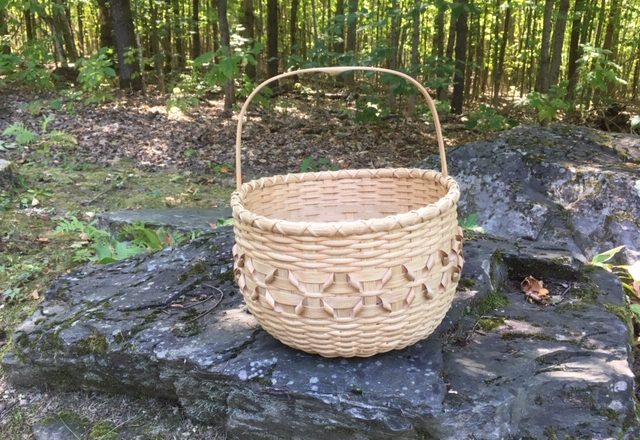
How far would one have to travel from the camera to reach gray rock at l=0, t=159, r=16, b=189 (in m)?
4.94

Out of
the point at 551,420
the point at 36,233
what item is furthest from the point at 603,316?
the point at 36,233

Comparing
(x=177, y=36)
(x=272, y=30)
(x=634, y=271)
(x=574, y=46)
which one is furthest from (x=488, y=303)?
(x=177, y=36)

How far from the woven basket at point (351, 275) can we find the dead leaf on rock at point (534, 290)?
73cm

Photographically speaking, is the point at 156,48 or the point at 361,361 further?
the point at 156,48

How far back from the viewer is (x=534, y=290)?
7.86 feet

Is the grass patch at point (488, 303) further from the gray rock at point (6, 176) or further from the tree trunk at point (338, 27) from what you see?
the tree trunk at point (338, 27)

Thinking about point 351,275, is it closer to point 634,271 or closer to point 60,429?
point 60,429

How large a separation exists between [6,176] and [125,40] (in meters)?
4.76

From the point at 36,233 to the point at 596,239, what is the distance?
407 centimetres

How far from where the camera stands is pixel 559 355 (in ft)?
6.22

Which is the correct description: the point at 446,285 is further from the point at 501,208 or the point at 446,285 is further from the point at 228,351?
the point at 501,208

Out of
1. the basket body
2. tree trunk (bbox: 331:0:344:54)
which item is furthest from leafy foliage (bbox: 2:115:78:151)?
the basket body

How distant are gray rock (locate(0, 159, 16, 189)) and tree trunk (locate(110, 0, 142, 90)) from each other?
432 centimetres

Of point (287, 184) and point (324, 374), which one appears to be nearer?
point (324, 374)
